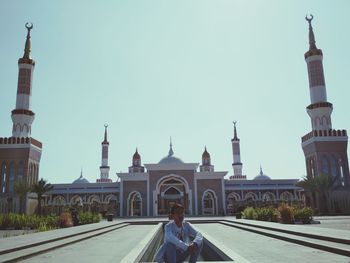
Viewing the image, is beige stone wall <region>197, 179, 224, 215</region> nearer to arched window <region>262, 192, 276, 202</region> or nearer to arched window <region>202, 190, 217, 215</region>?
arched window <region>202, 190, 217, 215</region>

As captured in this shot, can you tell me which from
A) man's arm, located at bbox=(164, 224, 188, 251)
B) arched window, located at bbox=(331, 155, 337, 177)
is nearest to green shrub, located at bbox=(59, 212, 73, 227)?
man's arm, located at bbox=(164, 224, 188, 251)

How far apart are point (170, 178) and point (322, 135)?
1670 centimetres

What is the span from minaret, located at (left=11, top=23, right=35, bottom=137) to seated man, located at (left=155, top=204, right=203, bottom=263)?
3072 cm

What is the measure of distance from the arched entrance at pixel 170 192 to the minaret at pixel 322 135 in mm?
14228

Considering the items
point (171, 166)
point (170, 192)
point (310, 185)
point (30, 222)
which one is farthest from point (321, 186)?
point (30, 222)

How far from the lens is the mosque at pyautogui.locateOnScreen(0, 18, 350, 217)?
3186 cm

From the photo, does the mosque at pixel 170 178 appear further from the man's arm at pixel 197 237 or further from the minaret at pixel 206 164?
the man's arm at pixel 197 237

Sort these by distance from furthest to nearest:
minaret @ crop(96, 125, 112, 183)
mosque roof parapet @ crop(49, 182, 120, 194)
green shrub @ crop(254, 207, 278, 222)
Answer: minaret @ crop(96, 125, 112, 183) → mosque roof parapet @ crop(49, 182, 120, 194) → green shrub @ crop(254, 207, 278, 222)

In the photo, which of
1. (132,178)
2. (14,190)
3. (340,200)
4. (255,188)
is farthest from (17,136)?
(340,200)

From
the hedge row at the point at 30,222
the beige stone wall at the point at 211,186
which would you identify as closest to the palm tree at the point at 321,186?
the beige stone wall at the point at 211,186

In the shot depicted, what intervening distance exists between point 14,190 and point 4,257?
2602 cm

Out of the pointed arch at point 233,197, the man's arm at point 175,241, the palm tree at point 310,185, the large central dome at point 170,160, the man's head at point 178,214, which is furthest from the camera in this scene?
the large central dome at point 170,160

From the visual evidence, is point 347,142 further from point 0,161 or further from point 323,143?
point 0,161

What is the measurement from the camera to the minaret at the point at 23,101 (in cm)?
3192
